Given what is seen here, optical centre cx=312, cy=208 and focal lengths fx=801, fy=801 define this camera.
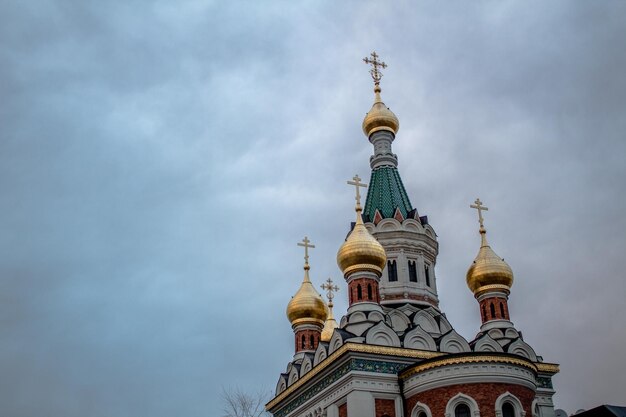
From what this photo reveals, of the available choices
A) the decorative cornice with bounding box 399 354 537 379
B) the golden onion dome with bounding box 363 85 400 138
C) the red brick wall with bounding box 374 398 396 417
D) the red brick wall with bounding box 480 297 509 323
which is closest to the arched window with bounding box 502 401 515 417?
the decorative cornice with bounding box 399 354 537 379

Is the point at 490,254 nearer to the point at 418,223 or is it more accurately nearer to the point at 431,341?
the point at 418,223

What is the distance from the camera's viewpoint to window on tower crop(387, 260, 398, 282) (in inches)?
979

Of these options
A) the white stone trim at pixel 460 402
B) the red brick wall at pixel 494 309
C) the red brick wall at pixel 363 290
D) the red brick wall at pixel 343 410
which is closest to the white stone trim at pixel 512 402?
the white stone trim at pixel 460 402

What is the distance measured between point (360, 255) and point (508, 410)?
230 inches

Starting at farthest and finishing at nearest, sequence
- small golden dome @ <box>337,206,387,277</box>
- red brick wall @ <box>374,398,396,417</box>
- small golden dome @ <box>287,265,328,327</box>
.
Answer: small golden dome @ <box>287,265,328,327</box> < small golden dome @ <box>337,206,387,277</box> < red brick wall @ <box>374,398,396,417</box>

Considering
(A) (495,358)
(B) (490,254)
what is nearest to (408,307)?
(B) (490,254)

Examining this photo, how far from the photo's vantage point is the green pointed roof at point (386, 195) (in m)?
26.0

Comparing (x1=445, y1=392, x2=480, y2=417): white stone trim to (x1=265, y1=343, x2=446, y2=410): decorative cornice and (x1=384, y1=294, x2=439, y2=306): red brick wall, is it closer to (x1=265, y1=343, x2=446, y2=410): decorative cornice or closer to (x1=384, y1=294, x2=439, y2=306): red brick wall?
(x1=265, y1=343, x2=446, y2=410): decorative cornice

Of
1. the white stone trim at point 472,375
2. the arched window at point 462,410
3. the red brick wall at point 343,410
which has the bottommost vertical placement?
the arched window at point 462,410

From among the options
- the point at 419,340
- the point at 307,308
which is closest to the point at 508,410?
the point at 419,340

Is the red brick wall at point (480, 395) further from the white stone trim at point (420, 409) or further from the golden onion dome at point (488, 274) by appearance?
the golden onion dome at point (488, 274)

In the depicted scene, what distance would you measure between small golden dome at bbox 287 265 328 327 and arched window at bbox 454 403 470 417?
8291 millimetres

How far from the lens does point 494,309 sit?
24.3m

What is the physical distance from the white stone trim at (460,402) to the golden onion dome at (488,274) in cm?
581
